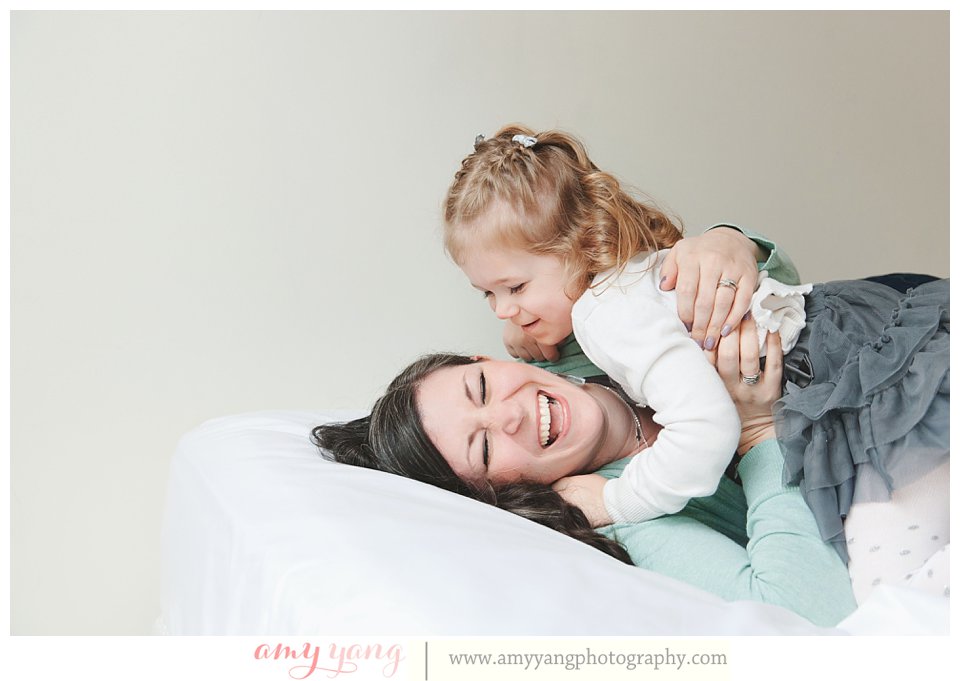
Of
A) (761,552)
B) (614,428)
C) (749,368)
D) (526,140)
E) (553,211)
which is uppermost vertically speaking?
(526,140)

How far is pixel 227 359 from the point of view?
216 centimetres

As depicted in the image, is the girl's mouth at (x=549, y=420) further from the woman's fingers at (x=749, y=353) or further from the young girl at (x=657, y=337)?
the woman's fingers at (x=749, y=353)

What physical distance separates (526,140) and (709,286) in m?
0.45

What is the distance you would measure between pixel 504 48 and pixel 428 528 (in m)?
1.55

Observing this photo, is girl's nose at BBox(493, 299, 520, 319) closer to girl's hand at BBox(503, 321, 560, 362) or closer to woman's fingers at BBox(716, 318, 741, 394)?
girl's hand at BBox(503, 321, 560, 362)

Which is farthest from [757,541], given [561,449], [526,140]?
[526,140]

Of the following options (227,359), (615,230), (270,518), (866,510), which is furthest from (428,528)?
(227,359)

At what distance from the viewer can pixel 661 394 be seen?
1.26 metres

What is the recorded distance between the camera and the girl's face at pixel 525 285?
4.88 feet

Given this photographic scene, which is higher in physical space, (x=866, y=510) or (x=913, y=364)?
(x=913, y=364)

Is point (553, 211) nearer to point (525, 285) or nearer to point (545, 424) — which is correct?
point (525, 285)

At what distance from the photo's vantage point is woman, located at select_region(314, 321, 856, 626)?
119 cm

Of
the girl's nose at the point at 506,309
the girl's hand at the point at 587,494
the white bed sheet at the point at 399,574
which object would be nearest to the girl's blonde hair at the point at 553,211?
the girl's nose at the point at 506,309

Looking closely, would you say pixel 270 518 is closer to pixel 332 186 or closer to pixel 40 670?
pixel 40 670
